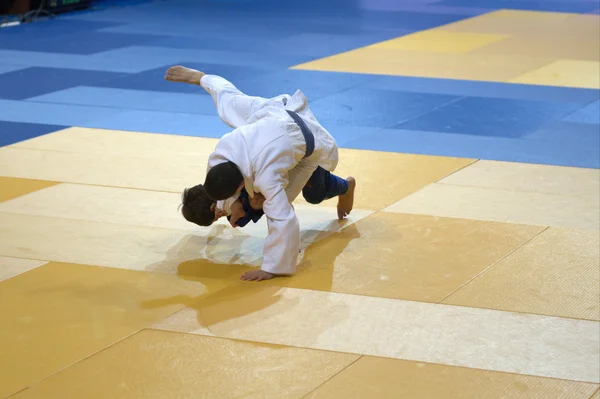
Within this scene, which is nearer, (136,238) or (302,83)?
(136,238)

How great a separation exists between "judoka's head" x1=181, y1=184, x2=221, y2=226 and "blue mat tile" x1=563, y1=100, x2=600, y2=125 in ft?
17.1

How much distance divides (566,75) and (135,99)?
535cm

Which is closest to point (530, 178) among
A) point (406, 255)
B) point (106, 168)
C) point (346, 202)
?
point (346, 202)

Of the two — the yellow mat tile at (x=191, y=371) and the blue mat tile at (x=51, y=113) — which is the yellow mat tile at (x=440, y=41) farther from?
the yellow mat tile at (x=191, y=371)

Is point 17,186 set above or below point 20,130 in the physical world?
above

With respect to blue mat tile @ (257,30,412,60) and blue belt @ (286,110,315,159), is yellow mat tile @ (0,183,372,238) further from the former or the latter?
blue mat tile @ (257,30,412,60)

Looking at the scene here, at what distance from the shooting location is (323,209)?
7.29 metres

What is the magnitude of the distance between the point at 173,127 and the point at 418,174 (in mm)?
2742

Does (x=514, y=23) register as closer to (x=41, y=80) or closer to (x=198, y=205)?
(x=41, y=80)

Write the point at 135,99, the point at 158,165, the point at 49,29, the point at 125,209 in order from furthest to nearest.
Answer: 1. the point at 49,29
2. the point at 135,99
3. the point at 158,165
4. the point at 125,209

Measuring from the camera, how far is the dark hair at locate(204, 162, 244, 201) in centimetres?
573

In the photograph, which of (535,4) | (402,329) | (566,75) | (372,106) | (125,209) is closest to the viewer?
(402,329)

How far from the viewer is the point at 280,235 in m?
5.70

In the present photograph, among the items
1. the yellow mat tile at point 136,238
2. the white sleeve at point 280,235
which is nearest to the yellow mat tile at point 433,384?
the white sleeve at point 280,235
